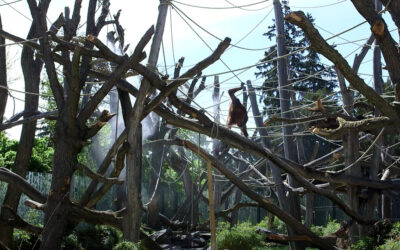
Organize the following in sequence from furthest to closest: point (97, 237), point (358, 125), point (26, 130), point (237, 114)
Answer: point (237, 114) < point (97, 237) < point (26, 130) < point (358, 125)

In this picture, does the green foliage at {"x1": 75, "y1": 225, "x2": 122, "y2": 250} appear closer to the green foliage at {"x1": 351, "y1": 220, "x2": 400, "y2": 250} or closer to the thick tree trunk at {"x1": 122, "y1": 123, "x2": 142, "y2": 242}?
the thick tree trunk at {"x1": 122, "y1": 123, "x2": 142, "y2": 242}

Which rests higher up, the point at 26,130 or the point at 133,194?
the point at 26,130

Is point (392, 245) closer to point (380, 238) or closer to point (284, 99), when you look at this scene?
point (380, 238)

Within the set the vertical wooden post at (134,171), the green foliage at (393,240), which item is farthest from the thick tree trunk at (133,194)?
the green foliage at (393,240)

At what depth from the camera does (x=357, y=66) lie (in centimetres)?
857

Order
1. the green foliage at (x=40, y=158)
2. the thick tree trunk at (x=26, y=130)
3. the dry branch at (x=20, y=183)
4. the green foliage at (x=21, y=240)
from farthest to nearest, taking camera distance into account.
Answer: the green foliage at (x=40, y=158) → the green foliage at (x=21, y=240) → the thick tree trunk at (x=26, y=130) → the dry branch at (x=20, y=183)

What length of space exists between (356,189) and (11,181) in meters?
5.46

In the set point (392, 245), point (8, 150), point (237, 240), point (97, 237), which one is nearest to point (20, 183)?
point (97, 237)

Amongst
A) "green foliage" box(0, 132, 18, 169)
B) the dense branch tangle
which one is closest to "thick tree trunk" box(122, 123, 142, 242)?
the dense branch tangle

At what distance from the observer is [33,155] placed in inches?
489

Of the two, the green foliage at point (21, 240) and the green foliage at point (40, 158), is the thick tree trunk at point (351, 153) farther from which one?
the green foliage at point (40, 158)

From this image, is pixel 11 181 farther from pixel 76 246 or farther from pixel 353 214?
pixel 353 214

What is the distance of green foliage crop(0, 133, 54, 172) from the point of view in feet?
39.7

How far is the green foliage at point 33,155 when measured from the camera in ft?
39.7
